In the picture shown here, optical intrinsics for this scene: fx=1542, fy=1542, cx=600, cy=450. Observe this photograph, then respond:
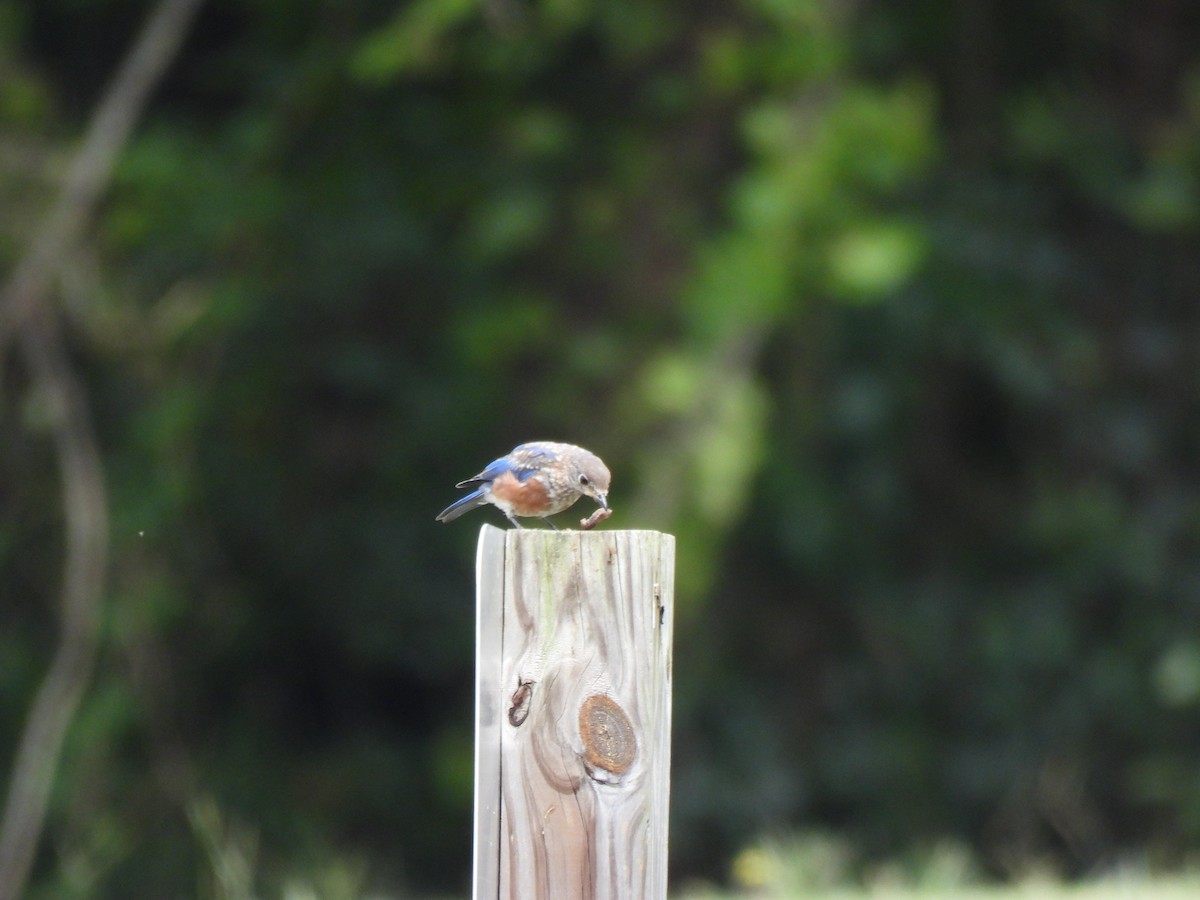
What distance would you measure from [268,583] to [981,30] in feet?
18.6

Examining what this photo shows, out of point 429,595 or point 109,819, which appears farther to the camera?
point 429,595

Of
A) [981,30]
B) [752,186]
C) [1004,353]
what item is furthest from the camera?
[981,30]

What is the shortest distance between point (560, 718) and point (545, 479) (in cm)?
106

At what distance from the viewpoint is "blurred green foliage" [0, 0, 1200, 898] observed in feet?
25.2

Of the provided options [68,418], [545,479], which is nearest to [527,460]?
[545,479]

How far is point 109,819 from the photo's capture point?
8023 mm

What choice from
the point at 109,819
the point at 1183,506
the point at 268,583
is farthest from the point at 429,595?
the point at 1183,506

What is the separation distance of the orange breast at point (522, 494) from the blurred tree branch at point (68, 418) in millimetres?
4259

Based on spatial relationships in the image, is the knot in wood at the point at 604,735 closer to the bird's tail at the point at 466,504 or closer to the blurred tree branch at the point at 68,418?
the bird's tail at the point at 466,504

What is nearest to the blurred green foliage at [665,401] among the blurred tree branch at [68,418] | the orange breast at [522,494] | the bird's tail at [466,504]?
the blurred tree branch at [68,418]

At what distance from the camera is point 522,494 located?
347cm

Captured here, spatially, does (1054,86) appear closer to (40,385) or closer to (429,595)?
(429,595)

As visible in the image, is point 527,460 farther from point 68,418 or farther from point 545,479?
point 68,418

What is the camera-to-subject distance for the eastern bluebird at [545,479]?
337cm
